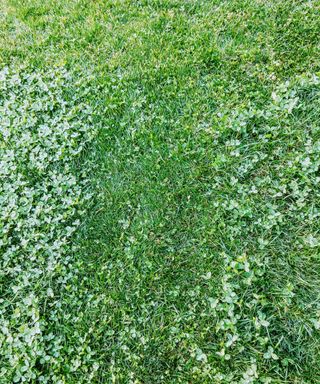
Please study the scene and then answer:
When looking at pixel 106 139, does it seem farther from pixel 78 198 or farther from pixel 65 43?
pixel 65 43

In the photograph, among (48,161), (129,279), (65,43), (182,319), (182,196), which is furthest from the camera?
(65,43)

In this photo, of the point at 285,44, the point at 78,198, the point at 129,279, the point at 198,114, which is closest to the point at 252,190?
the point at 198,114

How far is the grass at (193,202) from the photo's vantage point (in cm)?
252

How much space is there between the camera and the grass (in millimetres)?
2523

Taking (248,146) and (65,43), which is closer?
(248,146)

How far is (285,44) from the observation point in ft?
12.6

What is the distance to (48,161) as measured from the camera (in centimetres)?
353

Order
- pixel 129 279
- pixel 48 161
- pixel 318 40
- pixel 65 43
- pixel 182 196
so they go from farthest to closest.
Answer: pixel 65 43 → pixel 318 40 → pixel 48 161 → pixel 182 196 → pixel 129 279

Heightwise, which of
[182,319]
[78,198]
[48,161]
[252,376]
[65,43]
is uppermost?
[65,43]

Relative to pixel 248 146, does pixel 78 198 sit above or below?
above

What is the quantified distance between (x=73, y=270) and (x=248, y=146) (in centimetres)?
178

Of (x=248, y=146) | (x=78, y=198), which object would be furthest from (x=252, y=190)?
(x=78, y=198)

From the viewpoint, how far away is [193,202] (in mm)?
3141

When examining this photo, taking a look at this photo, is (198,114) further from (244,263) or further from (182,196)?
(244,263)
